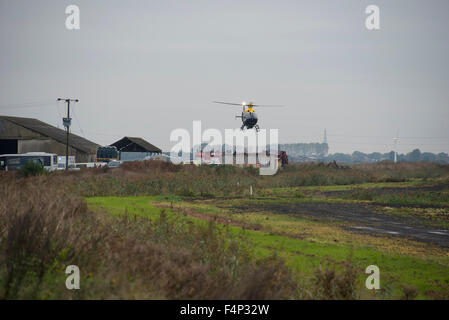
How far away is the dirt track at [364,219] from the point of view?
685 inches

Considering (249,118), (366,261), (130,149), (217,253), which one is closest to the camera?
(217,253)

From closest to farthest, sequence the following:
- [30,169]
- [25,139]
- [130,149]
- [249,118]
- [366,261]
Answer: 1. [366,261]
2. [30,169]
3. [249,118]
4. [25,139]
5. [130,149]

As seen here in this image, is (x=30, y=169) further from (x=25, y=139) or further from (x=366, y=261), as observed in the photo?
(x=25, y=139)

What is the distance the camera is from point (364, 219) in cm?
2148

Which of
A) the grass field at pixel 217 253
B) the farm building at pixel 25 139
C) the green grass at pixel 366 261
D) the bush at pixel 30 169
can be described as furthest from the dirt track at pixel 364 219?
the farm building at pixel 25 139

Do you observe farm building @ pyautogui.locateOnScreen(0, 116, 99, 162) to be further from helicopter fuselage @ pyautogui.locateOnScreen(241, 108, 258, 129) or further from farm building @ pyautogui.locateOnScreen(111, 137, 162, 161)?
helicopter fuselage @ pyautogui.locateOnScreen(241, 108, 258, 129)

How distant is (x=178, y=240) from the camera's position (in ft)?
34.3

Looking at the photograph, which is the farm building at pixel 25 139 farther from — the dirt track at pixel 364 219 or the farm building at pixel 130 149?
the dirt track at pixel 364 219

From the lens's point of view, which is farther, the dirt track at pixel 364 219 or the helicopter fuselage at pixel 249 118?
the helicopter fuselage at pixel 249 118

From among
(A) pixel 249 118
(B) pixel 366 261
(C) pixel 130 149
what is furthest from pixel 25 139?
(B) pixel 366 261

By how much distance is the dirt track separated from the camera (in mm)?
17391
